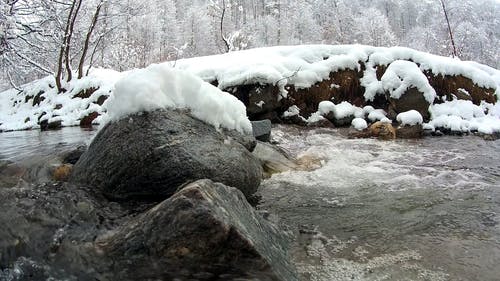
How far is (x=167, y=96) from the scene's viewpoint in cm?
326

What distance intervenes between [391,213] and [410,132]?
396 cm

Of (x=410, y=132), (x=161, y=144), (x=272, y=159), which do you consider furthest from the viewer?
(x=410, y=132)

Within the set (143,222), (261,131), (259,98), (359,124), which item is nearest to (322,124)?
(359,124)

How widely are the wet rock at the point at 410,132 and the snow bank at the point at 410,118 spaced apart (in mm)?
107

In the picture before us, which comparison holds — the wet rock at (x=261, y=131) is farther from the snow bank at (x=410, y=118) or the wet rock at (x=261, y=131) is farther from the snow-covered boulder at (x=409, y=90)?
the snow-covered boulder at (x=409, y=90)

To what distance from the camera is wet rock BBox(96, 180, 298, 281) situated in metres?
1.66

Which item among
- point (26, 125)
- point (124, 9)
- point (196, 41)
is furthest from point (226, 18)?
point (26, 125)

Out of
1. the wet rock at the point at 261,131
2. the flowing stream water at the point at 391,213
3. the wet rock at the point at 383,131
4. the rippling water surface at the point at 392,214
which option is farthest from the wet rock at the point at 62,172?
the wet rock at the point at 383,131

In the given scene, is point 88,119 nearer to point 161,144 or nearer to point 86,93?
point 86,93

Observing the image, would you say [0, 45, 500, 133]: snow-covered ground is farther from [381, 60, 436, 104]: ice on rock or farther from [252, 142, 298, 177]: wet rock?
[252, 142, 298, 177]: wet rock

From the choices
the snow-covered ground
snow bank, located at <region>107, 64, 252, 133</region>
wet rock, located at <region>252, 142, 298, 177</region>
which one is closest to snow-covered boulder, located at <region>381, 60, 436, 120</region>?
the snow-covered ground

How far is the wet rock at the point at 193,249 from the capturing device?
1.66m

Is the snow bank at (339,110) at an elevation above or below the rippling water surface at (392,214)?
above

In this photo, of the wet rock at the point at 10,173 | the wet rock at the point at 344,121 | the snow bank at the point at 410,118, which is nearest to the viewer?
the wet rock at the point at 10,173
